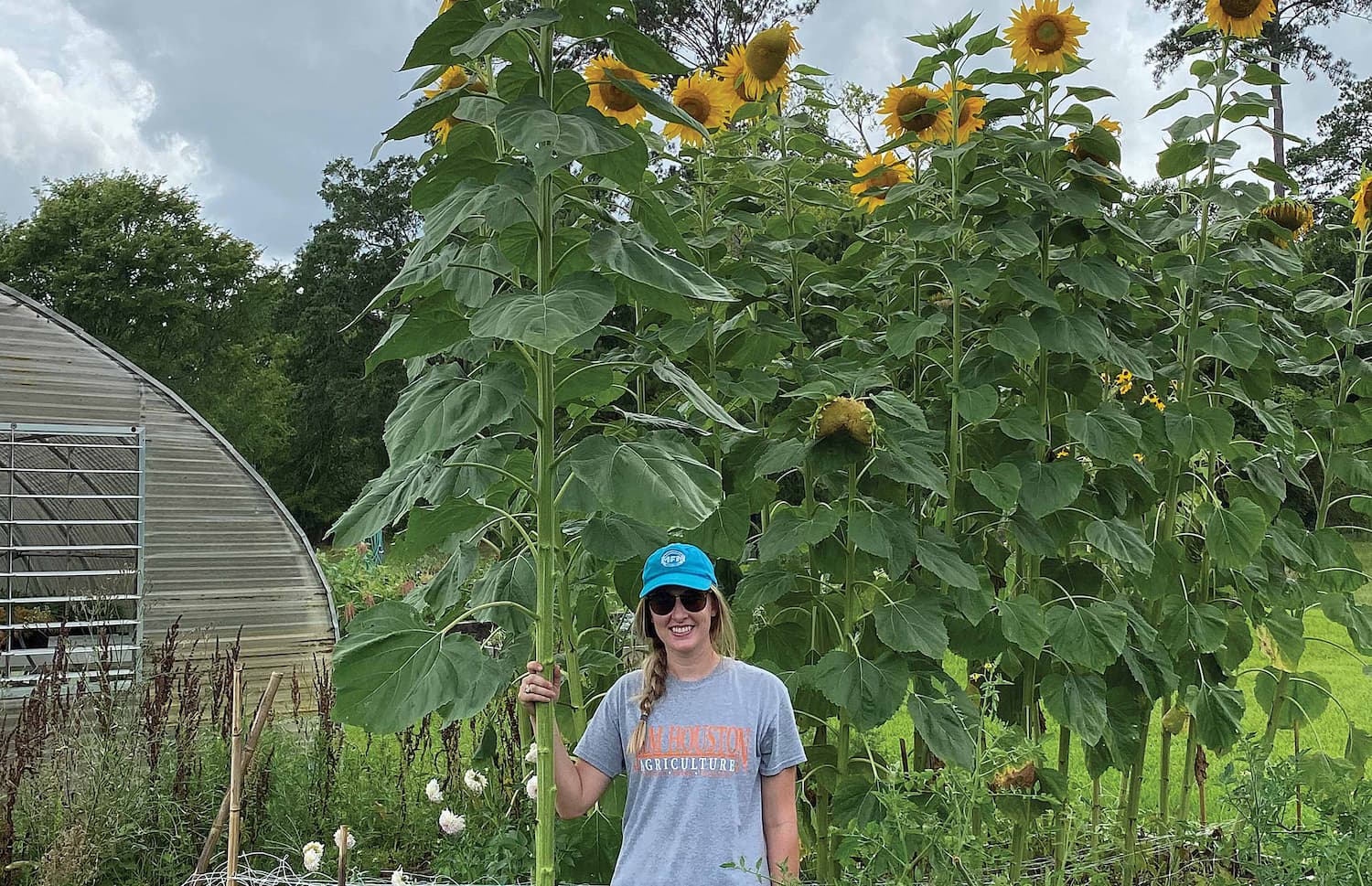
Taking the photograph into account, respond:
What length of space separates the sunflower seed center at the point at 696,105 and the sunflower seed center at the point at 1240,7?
1.28m

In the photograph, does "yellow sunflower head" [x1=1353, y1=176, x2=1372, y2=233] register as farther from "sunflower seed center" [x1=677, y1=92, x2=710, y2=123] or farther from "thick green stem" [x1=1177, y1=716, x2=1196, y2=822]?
"sunflower seed center" [x1=677, y1=92, x2=710, y2=123]

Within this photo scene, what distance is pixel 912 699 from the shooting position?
8.02ft

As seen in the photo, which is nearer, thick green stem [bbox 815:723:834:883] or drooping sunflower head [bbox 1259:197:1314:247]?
thick green stem [bbox 815:723:834:883]

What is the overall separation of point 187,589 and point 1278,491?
17.6 feet

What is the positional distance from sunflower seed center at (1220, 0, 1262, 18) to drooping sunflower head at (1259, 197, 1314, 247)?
0.47 meters

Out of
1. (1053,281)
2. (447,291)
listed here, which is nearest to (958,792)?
(447,291)

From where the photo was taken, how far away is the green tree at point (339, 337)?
70.4 feet

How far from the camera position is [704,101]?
2936 mm

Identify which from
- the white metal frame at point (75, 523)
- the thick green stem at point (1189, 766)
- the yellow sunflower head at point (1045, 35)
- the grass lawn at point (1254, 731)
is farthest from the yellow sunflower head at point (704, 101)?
the white metal frame at point (75, 523)

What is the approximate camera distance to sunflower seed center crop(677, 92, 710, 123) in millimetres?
2900

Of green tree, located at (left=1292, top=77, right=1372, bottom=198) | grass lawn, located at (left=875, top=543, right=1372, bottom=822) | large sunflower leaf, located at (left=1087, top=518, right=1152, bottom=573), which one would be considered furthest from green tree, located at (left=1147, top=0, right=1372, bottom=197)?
large sunflower leaf, located at (left=1087, top=518, right=1152, bottom=573)

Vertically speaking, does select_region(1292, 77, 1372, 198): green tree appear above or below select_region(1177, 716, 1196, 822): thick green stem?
above

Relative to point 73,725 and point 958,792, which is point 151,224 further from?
point 958,792

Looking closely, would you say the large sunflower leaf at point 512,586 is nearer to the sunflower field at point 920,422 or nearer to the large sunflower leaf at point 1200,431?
the sunflower field at point 920,422
